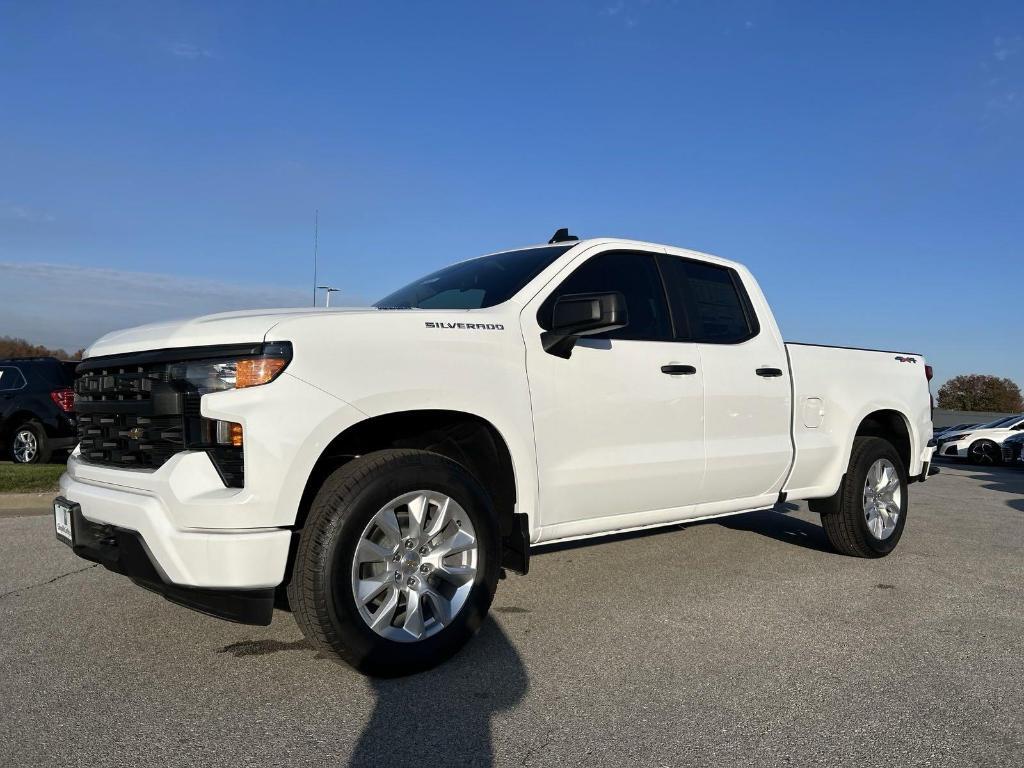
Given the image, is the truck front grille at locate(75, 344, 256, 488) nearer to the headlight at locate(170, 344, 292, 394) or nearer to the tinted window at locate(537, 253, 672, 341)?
the headlight at locate(170, 344, 292, 394)

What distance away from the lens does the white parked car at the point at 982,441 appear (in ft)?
61.4

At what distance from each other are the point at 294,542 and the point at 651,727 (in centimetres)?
151

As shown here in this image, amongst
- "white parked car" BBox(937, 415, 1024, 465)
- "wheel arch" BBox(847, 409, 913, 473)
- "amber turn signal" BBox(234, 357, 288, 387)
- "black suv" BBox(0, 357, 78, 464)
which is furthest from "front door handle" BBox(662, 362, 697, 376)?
"white parked car" BBox(937, 415, 1024, 465)

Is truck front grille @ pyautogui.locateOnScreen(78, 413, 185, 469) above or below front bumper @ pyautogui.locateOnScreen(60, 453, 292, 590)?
above

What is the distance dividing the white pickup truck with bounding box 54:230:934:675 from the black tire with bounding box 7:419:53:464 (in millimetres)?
8544

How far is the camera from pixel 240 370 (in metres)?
3.07

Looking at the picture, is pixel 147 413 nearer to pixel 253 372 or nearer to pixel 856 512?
pixel 253 372

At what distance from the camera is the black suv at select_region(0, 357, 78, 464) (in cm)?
1123

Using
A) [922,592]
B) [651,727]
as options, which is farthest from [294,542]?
[922,592]

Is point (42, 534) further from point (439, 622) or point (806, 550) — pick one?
point (806, 550)

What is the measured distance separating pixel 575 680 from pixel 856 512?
316cm

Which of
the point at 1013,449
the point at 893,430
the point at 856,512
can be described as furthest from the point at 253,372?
the point at 1013,449

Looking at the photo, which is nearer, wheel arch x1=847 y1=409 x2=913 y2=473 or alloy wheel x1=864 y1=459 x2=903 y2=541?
alloy wheel x1=864 y1=459 x2=903 y2=541

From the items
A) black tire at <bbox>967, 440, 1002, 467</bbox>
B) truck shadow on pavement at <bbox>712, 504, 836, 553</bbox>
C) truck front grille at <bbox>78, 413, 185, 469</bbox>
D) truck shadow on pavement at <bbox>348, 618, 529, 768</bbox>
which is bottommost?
black tire at <bbox>967, 440, 1002, 467</bbox>
